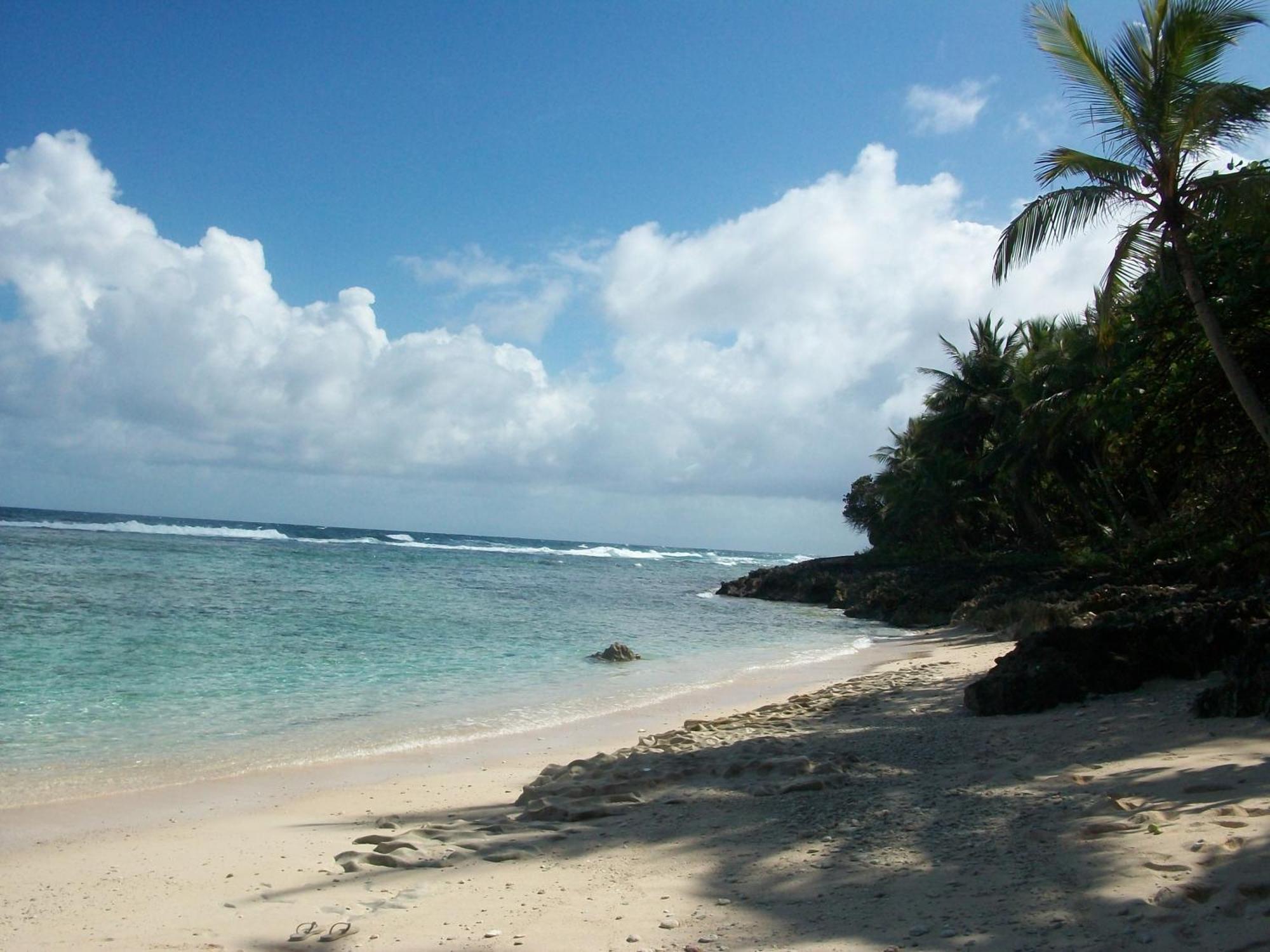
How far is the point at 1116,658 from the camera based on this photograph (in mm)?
7367

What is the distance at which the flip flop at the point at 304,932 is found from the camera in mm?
3779

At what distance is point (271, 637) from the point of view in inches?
645

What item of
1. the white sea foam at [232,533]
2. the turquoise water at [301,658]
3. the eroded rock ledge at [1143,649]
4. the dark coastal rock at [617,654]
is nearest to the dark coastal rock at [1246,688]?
the eroded rock ledge at [1143,649]

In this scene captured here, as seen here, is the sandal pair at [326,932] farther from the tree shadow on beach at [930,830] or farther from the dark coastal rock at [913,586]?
the dark coastal rock at [913,586]

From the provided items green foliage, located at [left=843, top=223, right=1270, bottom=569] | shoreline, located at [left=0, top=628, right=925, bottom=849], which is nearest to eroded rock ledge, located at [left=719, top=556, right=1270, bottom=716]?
green foliage, located at [left=843, top=223, right=1270, bottom=569]

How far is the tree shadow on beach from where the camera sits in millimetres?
3252

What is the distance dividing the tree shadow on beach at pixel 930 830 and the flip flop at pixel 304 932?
61 cm

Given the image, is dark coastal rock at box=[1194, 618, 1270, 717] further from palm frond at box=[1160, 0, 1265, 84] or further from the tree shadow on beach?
palm frond at box=[1160, 0, 1265, 84]

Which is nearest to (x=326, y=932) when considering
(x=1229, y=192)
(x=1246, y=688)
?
(x=1246, y=688)

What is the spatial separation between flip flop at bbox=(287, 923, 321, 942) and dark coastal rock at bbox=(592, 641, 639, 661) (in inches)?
453

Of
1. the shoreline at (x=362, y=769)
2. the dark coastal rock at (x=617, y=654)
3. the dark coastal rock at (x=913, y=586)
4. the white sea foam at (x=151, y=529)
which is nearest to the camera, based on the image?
the shoreline at (x=362, y=769)

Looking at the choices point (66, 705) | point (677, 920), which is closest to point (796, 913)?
point (677, 920)

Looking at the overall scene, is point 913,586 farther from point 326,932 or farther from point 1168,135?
point 326,932

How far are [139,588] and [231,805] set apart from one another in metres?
20.6
